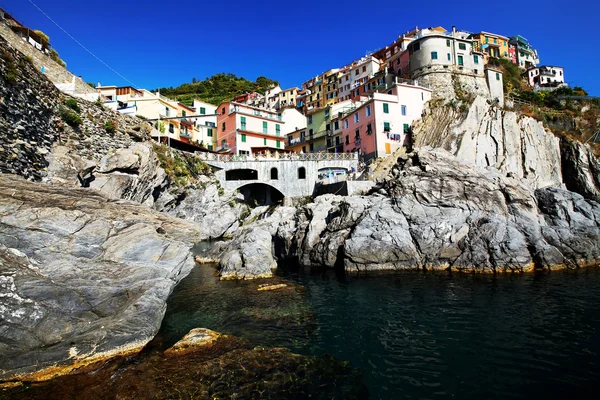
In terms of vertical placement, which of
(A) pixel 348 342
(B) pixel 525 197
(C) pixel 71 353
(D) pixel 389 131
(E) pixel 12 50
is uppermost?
(D) pixel 389 131

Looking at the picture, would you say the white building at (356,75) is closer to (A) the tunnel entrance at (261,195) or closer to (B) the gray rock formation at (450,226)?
(A) the tunnel entrance at (261,195)

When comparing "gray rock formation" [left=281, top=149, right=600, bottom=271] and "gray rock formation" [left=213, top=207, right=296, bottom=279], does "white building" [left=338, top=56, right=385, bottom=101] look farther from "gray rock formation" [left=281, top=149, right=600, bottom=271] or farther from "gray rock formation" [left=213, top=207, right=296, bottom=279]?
"gray rock formation" [left=213, top=207, right=296, bottom=279]

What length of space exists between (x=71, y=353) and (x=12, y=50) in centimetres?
A: 1882

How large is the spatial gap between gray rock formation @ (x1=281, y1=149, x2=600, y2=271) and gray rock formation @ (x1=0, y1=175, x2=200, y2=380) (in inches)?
680

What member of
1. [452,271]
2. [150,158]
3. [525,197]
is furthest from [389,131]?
[150,158]

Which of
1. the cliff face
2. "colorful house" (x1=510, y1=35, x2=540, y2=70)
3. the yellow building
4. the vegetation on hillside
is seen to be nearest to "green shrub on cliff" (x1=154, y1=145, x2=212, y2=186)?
the cliff face

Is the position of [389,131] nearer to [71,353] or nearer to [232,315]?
[232,315]

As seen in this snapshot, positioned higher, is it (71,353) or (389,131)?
(389,131)

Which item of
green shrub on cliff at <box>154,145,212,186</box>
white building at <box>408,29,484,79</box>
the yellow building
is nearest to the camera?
green shrub on cliff at <box>154,145,212,186</box>

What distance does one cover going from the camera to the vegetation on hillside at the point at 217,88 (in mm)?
104731

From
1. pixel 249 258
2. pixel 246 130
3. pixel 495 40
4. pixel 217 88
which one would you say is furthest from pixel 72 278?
pixel 217 88

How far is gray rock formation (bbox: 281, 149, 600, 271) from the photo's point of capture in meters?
24.9

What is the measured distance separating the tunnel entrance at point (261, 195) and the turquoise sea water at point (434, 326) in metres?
29.8

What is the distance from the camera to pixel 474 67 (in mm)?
53188
